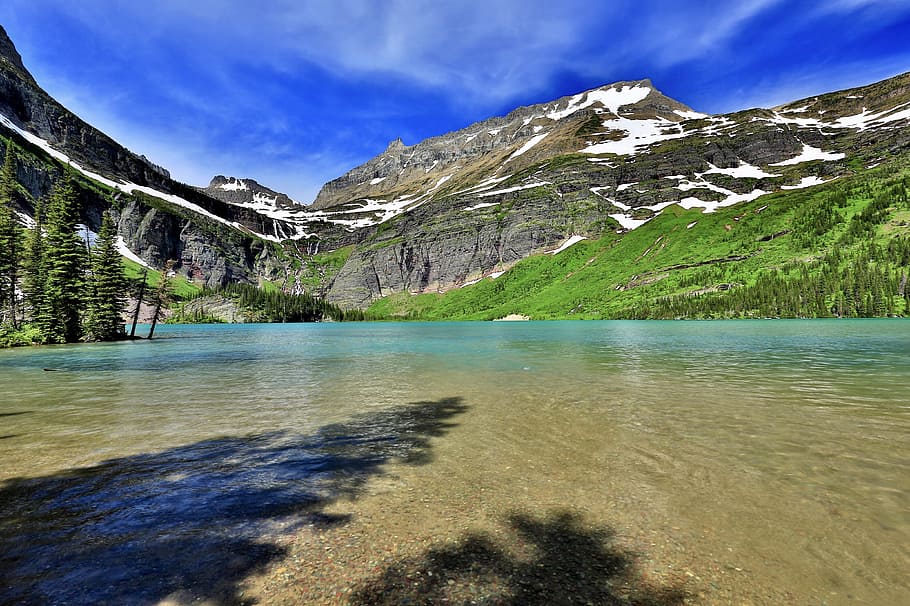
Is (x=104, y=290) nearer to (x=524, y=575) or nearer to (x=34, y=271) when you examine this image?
(x=34, y=271)

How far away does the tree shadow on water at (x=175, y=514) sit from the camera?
5.66 m

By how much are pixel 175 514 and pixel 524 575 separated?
279 inches

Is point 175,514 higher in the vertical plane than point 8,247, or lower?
lower

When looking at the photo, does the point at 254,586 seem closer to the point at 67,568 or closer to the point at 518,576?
the point at 67,568

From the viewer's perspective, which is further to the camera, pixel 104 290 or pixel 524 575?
pixel 104 290

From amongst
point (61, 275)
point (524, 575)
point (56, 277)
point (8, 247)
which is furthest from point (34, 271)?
point (524, 575)

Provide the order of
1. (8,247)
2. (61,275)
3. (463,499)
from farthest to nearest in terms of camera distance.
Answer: (61,275) < (8,247) < (463,499)

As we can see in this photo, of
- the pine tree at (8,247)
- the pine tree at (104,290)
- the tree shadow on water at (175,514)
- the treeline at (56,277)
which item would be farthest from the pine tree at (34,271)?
the tree shadow on water at (175,514)

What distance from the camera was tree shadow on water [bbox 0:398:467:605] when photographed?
566 cm

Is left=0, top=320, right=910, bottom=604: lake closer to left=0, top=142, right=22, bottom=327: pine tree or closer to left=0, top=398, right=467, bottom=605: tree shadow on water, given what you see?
left=0, top=398, right=467, bottom=605: tree shadow on water

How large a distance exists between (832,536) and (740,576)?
8.66 ft

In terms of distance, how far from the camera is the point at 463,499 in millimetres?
8734

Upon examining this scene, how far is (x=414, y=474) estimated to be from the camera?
34.3 feet

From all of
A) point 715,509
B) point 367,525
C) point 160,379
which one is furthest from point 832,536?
point 160,379
